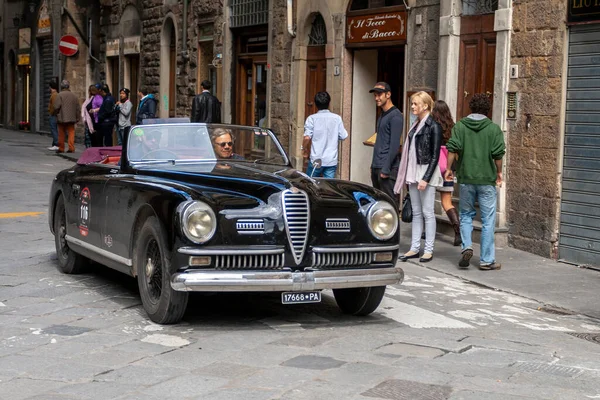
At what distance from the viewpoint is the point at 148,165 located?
27.9ft

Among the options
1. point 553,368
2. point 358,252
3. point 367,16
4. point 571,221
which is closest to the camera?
point 553,368

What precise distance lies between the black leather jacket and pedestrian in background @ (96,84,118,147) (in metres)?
14.2

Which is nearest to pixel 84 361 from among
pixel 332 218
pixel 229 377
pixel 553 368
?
pixel 229 377

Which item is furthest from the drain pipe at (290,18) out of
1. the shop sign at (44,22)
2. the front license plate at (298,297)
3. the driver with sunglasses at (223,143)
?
the shop sign at (44,22)

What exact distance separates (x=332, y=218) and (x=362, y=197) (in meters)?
0.40

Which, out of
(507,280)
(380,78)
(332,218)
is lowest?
(507,280)

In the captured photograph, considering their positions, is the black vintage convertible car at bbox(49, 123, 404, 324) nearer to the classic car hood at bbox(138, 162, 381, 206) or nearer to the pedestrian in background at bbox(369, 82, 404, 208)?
the classic car hood at bbox(138, 162, 381, 206)

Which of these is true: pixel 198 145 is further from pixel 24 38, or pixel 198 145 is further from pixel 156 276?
pixel 24 38

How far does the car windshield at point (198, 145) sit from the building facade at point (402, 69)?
4.16 meters

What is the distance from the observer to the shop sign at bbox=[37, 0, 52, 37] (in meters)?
36.6

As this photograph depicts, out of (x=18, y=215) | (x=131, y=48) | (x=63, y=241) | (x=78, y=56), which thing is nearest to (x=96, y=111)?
(x=131, y=48)

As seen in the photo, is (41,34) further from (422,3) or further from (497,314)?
(497,314)

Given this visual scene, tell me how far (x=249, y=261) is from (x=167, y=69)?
795 inches

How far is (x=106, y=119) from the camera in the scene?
24156 millimetres
